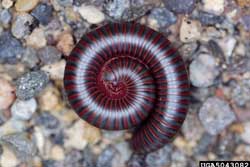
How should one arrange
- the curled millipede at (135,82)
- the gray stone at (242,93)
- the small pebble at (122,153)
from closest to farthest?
the curled millipede at (135,82), the gray stone at (242,93), the small pebble at (122,153)

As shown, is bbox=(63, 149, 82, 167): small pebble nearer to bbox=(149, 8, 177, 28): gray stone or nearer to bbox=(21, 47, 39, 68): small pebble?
bbox=(21, 47, 39, 68): small pebble

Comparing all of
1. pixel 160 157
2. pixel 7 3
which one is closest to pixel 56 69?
pixel 7 3

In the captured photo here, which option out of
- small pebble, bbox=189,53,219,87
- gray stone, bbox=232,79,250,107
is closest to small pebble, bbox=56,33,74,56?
small pebble, bbox=189,53,219,87

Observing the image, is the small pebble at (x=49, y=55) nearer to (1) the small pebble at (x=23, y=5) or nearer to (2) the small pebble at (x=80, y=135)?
(1) the small pebble at (x=23, y=5)

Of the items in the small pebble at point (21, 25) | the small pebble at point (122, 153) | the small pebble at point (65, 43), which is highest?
the small pebble at point (21, 25)

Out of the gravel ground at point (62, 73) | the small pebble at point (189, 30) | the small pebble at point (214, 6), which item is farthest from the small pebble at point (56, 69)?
the small pebble at point (214, 6)

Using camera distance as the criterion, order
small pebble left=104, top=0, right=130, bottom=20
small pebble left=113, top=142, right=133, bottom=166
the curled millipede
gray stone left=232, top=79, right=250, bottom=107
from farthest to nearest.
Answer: small pebble left=113, top=142, right=133, bottom=166 < gray stone left=232, top=79, right=250, bottom=107 < small pebble left=104, top=0, right=130, bottom=20 < the curled millipede

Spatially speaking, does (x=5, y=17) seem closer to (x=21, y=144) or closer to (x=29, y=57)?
(x=29, y=57)
